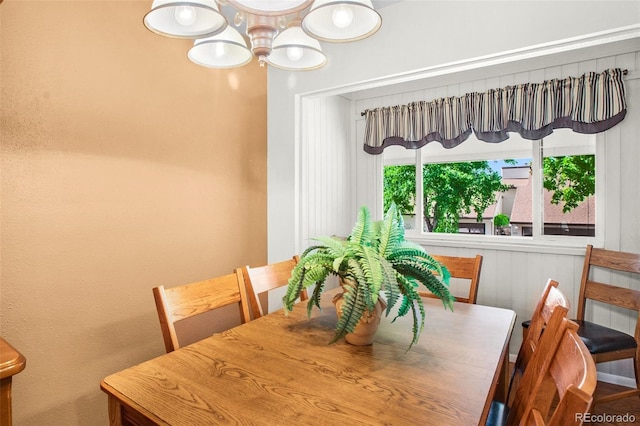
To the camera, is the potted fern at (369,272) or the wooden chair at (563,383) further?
the potted fern at (369,272)

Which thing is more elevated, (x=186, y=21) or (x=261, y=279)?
(x=186, y=21)

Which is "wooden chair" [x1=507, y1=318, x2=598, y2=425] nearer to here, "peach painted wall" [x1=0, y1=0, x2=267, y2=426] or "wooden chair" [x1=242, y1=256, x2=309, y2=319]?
"wooden chair" [x1=242, y1=256, x2=309, y2=319]

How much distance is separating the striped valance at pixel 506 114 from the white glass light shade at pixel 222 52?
201 centimetres

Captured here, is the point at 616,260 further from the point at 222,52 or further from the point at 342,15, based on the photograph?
the point at 222,52

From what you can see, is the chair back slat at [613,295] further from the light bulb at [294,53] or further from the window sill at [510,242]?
the light bulb at [294,53]

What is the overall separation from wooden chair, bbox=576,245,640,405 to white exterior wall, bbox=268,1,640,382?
0.20 m

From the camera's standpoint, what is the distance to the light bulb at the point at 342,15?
1244 millimetres

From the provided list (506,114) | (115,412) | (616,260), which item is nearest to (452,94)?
(506,114)

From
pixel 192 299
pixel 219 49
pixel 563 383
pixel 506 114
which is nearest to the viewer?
pixel 563 383

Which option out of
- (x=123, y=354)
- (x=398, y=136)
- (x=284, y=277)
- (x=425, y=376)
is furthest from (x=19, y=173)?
(x=398, y=136)

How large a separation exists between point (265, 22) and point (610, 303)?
8.42ft

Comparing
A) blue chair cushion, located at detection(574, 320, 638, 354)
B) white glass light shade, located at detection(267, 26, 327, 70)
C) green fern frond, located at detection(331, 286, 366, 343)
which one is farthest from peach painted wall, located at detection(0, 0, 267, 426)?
blue chair cushion, located at detection(574, 320, 638, 354)

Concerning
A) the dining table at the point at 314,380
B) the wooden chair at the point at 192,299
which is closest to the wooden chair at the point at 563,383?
the dining table at the point at 314,380

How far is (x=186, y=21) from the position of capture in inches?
47.9
